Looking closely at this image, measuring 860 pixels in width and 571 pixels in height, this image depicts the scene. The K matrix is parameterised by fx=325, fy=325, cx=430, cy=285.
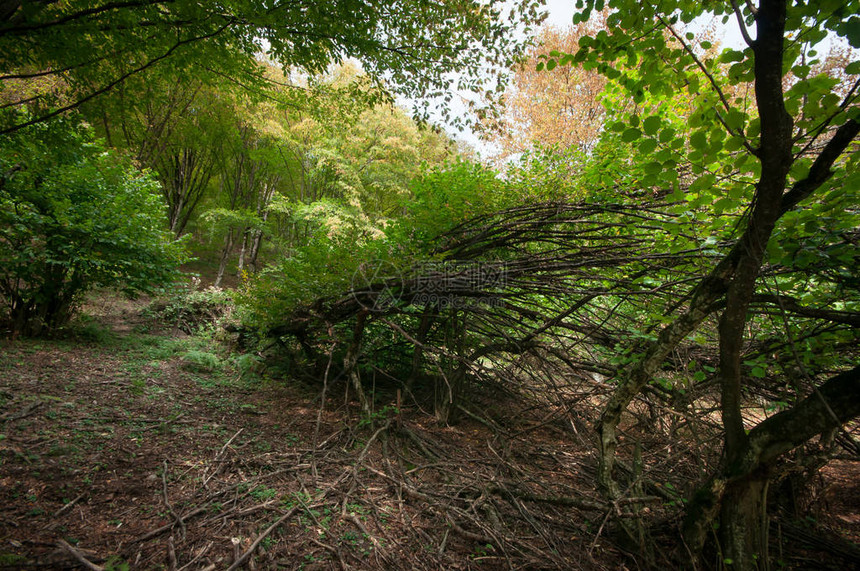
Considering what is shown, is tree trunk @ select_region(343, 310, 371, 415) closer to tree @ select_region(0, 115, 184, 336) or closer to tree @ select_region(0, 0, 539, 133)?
tree @ select_region(0, 0, 539, 133)

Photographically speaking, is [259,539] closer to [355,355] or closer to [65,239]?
[355,355]

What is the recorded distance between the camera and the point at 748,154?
5.91 feet

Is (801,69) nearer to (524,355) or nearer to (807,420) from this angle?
(807,420)

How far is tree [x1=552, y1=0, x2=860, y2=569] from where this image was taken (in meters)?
1.32

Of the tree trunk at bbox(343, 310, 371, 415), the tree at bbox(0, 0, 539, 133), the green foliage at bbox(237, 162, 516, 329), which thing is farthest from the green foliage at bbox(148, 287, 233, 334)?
the tree at bbox(0, 0, 539, 133)

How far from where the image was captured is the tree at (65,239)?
16.9 ft

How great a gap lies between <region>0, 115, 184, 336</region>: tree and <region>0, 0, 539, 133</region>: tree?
288 cm

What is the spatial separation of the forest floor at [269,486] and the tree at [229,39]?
2.62 m

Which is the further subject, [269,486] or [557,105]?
[557,105]

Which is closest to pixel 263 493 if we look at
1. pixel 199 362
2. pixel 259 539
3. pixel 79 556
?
pixel 259 539

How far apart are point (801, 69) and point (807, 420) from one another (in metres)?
1.77

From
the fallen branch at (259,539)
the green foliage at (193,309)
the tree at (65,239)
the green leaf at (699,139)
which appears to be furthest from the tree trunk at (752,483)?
the green foliage at (193,309)

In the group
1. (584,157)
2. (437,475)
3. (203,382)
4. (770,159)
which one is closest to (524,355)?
(437,475)

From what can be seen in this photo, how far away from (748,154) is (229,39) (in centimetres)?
386
